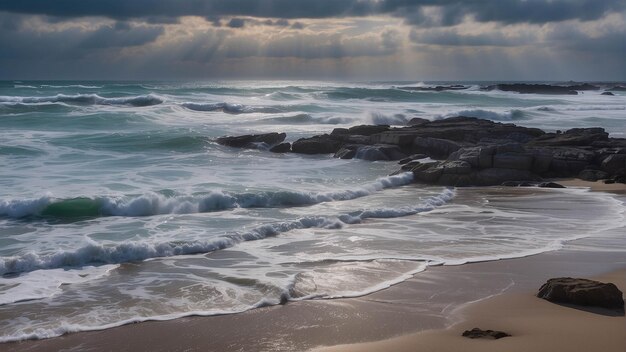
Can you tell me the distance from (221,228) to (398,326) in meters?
5.48

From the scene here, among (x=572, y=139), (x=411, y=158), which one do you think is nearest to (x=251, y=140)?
(x=411, y=158)

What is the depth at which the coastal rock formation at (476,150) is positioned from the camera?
17.3 metres

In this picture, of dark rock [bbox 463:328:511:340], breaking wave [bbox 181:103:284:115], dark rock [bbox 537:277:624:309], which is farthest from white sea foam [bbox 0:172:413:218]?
breaking wave [bbox 181:103:284:115]

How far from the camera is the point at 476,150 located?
717 inches

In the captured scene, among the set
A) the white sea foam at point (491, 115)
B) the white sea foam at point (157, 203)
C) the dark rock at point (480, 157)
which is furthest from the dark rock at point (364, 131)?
the white sea foam at point (491, 115)

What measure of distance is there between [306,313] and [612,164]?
13730 mm

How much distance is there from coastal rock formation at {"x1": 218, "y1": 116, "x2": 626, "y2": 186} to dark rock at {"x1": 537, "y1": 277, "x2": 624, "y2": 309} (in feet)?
31.4

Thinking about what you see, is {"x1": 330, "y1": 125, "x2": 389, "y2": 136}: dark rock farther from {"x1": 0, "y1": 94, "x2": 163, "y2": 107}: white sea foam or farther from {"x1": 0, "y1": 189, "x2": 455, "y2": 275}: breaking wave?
{"x1": 0, "y1": 94, "x2": 163, "y2": 107}: white sea foam

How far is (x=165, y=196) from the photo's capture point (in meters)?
13.9

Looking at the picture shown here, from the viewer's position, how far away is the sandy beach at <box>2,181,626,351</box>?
241 inches

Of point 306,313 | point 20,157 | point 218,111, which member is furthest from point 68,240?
point 218,111

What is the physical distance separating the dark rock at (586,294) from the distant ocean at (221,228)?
1923 mm

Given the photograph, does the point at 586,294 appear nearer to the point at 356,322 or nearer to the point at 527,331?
the point at 527,331

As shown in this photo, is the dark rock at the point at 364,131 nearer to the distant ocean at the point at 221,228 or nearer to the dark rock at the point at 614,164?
the distant ocean at the point at 221,228
